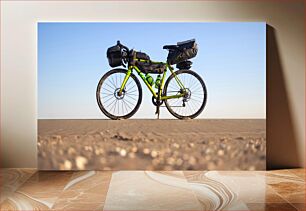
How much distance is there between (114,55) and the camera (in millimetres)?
5980

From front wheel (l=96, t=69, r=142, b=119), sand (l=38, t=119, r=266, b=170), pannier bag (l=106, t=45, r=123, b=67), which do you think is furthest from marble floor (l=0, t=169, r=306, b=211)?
pannier bag (l=106, t=45, r=123, b=67)

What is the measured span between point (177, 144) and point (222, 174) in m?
0.63

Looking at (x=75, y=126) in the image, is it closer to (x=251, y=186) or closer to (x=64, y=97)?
(x=64, y=97)

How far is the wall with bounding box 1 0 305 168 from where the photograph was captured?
605cm

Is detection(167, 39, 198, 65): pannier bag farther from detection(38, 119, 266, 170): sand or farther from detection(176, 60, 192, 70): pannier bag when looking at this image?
detection(38, 119, 266, 170): sand

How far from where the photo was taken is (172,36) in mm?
6004

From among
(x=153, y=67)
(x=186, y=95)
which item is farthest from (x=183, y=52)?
(x=186, y=95)

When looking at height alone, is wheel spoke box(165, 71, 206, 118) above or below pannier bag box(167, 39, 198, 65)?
below

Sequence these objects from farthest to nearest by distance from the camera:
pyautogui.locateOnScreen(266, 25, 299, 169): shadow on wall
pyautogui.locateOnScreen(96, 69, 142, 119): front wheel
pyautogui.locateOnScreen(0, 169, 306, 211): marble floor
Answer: pyautogui.locateOnScreen(266, 25, 299, 169): shadow on wall
pyautogui.locateOnScreen(96, 69, 142, 119): front wheel
pyautogui.locateOnScreen(0, 169, 306, 211): marble floor

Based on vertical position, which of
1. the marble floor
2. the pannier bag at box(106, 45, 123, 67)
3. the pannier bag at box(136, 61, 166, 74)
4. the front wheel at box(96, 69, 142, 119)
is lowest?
the marble floor

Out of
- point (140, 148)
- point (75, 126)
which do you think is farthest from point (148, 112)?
point (75, 126)

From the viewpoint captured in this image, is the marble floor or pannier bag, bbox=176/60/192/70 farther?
pannier bag, bbox=176/60/192/70

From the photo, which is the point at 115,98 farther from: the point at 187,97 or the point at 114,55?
the point at 187,97

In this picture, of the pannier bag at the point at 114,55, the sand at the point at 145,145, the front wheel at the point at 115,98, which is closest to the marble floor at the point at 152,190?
the sand at the point at 145,145
